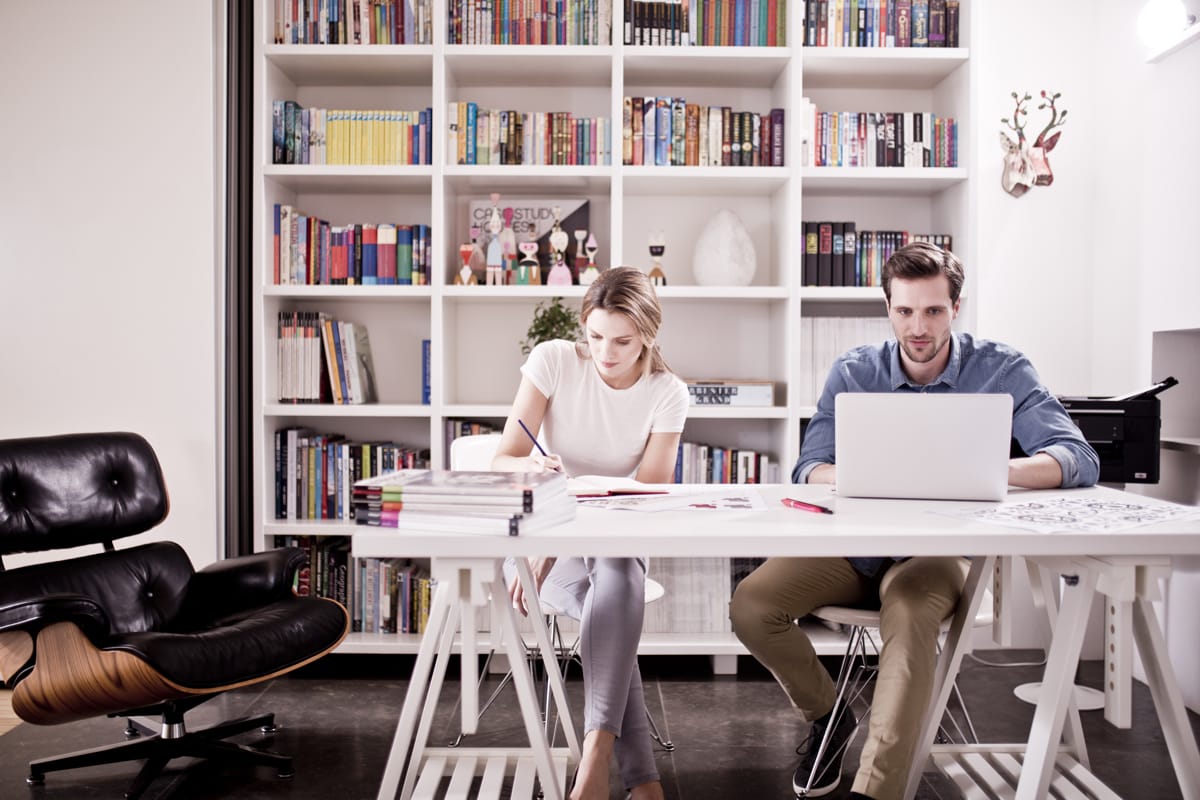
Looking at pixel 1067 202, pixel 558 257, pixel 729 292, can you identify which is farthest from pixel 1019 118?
pixel 558 257

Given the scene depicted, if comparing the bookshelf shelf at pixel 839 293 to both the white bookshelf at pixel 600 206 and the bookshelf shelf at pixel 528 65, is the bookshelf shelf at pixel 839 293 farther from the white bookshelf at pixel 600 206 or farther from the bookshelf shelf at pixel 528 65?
the bookshelf shelf at pixel 528 65

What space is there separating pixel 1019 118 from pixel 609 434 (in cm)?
212

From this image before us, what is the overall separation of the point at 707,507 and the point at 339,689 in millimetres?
1678

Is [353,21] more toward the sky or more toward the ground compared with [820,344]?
more toward the sky

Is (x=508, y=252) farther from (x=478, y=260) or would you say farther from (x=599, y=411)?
(x=599, y=411)

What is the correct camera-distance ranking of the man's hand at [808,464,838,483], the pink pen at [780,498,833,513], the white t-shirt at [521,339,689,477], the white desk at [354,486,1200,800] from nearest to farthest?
the white desk at [354,486,1200,800], the pink pen at [780,498,833,513], the man's hand at [808,464,838,483], the white t-shirt at [521,339,689,477]

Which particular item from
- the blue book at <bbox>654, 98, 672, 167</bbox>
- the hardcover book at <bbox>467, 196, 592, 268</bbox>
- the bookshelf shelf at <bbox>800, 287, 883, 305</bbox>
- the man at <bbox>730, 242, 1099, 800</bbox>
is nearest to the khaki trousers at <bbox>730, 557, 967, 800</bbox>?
the man at <bbox>730, 242, 1099, 800</bbox>

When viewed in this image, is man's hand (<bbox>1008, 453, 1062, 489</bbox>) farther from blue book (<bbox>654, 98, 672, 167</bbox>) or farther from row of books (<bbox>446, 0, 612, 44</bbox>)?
row of books (<bbox>446, 0, 612, 44</bbox>)

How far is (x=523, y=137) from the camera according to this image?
3074 millimetres

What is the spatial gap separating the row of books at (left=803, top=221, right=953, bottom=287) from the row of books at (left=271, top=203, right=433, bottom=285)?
4.16 feet

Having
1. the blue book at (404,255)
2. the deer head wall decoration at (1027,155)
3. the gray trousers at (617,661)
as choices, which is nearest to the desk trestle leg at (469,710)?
the gray trousers at (617,661)

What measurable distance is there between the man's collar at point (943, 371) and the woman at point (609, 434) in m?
0.50

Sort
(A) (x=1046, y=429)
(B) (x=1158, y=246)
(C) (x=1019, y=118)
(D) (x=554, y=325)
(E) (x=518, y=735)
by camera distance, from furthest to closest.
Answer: (C) (x=1019, y=118)
(D) (x=554, y=325)
(B) (x=1158, y=246)
(E) (x=518, y=735)
(A) (x=1046, y=429)

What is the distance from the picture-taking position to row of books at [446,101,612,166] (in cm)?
305
